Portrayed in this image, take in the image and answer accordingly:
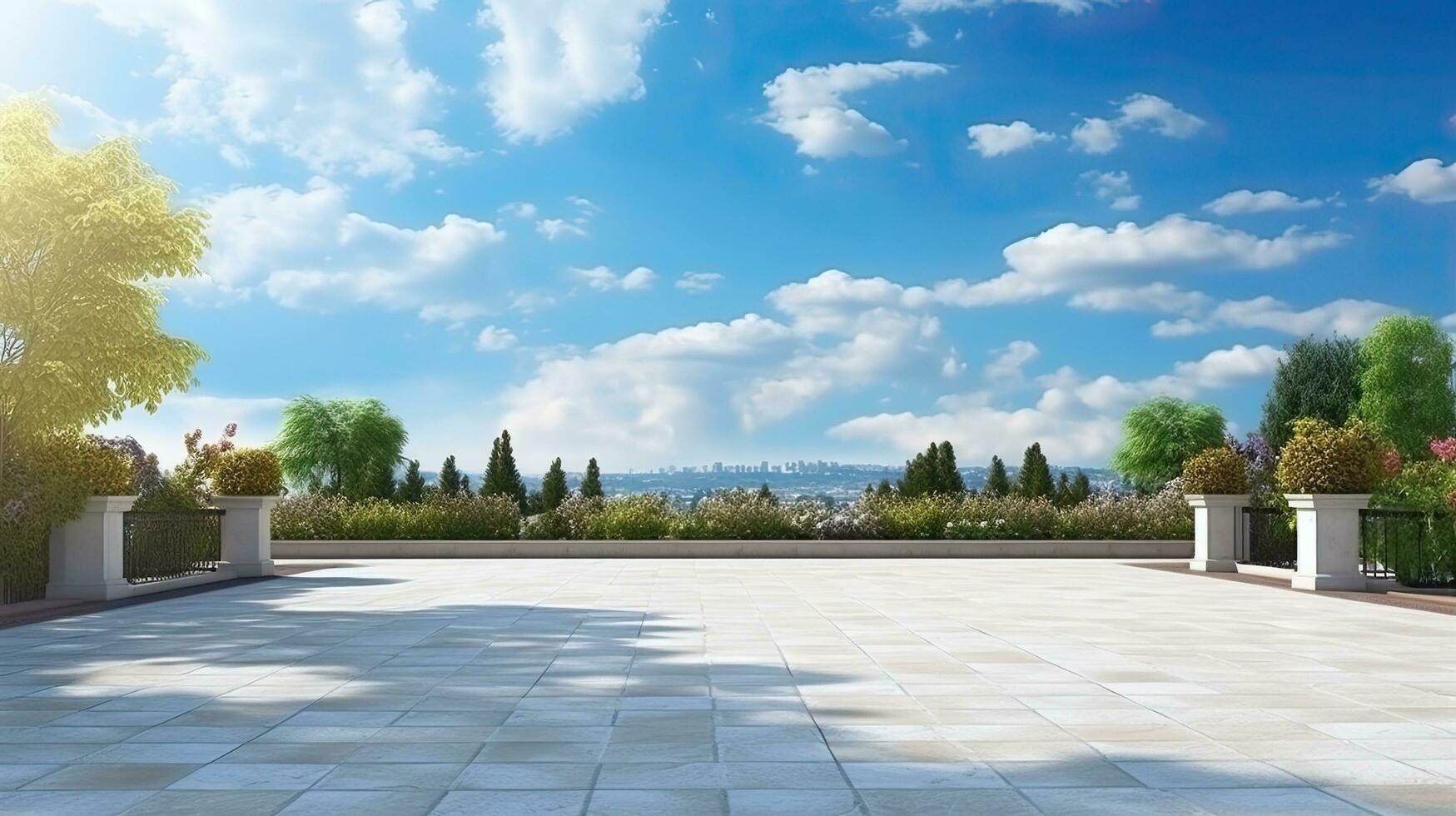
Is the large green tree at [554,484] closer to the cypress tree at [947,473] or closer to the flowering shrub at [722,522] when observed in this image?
the cypress tree at [947,473]

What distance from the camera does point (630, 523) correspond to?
2892 centimetres

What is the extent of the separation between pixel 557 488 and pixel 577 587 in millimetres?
35518

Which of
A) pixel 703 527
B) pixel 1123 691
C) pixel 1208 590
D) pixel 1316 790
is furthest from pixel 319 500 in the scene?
pixel 1316 790

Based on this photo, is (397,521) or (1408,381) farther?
(1408,381)

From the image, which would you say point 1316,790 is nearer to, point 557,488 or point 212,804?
point 212,804

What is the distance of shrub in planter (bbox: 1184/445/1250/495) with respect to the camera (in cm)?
2278

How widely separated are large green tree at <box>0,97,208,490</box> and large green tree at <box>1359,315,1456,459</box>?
58.8 metres

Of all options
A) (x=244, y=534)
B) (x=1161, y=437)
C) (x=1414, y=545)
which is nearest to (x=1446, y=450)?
(x=1414, y=545)

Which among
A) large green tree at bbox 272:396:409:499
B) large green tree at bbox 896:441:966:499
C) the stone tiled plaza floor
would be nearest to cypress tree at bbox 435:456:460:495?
large green tree at bbox 272:396:409:499

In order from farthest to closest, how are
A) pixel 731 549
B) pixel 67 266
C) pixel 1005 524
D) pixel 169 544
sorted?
pixel 1005 524 → pixel 731 549 → pixel 169 544 → pixel 67 266

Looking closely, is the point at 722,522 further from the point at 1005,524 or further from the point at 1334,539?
the point at 1334,539

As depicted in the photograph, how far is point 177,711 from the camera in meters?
7.52

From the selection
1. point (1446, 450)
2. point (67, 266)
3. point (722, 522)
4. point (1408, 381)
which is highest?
point (1408, 381)

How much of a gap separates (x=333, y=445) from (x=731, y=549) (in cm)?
3021
